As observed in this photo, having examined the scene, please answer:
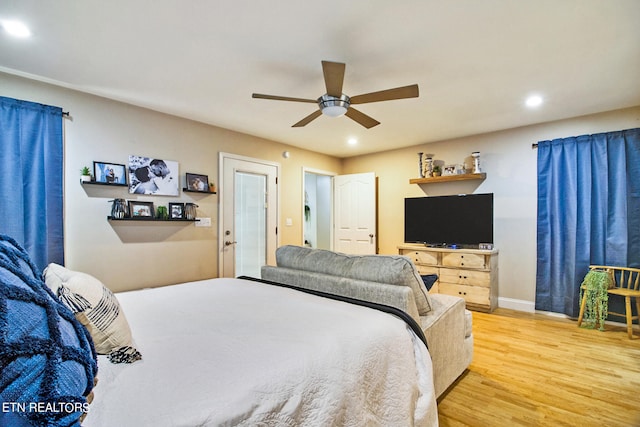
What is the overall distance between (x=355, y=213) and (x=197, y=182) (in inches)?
113

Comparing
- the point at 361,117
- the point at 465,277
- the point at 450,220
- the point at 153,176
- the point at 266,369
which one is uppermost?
the point at 361,117

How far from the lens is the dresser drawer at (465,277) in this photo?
3.99 meters

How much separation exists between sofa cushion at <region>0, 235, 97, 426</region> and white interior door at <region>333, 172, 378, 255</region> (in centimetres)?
491

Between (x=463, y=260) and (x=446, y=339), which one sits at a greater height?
(x=463, y=260)

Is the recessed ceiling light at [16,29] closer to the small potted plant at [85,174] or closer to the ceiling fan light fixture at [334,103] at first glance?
the small potted plant at [85,174]

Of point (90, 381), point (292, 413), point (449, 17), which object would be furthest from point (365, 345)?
point (449, 17)

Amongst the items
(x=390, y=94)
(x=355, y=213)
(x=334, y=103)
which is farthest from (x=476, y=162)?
(x=334, y=103)

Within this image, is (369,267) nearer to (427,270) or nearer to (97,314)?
(97,314)

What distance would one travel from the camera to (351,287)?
2002mm

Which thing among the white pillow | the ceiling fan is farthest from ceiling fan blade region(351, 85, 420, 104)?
the white pillow

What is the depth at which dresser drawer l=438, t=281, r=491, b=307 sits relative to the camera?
157 inches

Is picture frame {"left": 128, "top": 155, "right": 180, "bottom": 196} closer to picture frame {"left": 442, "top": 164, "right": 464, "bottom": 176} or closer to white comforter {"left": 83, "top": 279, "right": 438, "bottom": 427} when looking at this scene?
white comforter {"left": 83, "top": 279, "right": 438, "bottom": 427}

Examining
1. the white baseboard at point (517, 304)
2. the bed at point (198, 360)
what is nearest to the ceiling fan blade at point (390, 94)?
the bed at point (198, 360)

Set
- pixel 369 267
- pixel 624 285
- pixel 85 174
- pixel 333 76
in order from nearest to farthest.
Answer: pixel 369 267, pixel 333 76, pixel 85 174, pixel 624 285
